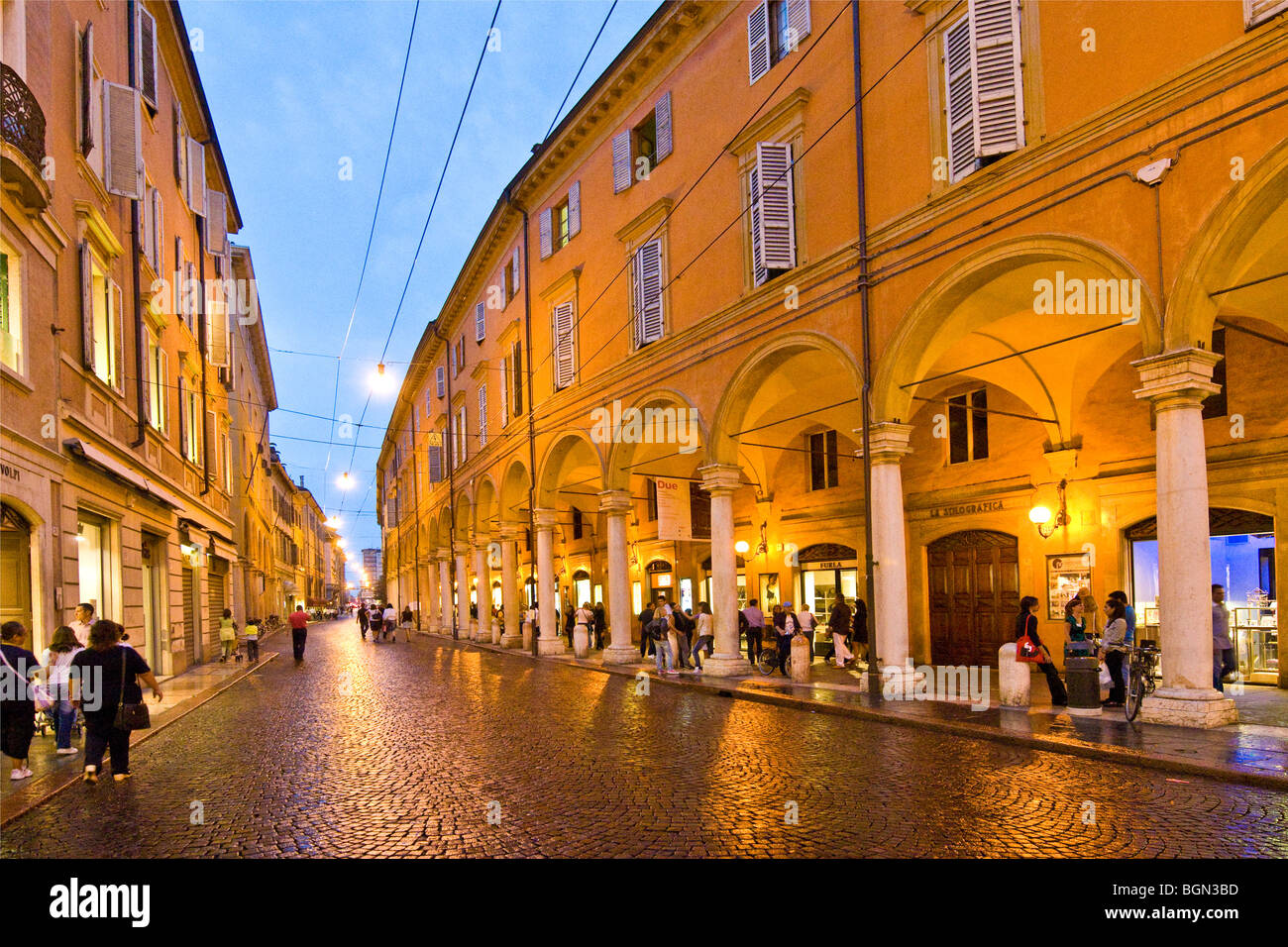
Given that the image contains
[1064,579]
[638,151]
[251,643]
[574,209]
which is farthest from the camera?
[251,643]

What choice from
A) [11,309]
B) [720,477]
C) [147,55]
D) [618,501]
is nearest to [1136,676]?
[720,477]

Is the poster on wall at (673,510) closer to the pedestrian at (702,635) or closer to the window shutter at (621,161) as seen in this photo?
the pedestrian at (702,635)

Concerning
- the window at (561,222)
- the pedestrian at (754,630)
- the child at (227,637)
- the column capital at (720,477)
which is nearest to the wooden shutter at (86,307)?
the column capital at (720,477)

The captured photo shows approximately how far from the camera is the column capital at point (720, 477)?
17.4m

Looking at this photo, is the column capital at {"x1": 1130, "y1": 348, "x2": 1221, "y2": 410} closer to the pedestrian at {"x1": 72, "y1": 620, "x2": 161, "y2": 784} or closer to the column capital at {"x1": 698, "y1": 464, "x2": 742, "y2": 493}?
the column capital at {"x1": 698, "y1": 464, "x2": 742, "y2": 493}

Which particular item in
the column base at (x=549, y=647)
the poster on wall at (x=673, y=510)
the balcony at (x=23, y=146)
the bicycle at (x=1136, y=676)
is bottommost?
the column base at (x=549, y=647)

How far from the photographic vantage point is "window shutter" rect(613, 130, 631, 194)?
21219mm

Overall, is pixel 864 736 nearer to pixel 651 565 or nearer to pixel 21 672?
pixel 21 672

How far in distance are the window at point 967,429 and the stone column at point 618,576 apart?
7352 mm

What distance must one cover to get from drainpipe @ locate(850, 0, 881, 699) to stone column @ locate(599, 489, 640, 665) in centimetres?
842

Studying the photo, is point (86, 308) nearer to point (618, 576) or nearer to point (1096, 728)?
point (618, 576)

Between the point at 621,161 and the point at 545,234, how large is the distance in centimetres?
516

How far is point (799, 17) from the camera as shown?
15.5m
